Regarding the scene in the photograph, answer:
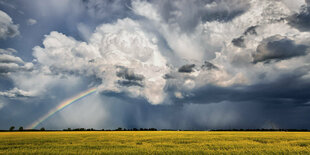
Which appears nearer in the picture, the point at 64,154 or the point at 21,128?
the point at 64,154

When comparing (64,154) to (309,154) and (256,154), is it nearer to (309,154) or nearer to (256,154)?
(256,154)

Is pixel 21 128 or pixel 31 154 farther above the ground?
pixel 31 154

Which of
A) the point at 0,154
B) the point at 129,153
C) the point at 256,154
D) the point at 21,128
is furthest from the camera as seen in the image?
the point at 21,128

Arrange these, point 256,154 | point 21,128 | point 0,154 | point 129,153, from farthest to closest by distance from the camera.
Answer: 1. point 21,128
2. point 0,154
3. point 129,153
4. point 256,154

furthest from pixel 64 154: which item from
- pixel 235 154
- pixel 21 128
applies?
pixel 21 128

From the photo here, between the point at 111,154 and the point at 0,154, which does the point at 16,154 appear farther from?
the point at 111,154

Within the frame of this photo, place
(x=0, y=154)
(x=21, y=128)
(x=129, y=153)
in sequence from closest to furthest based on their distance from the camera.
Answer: (x=129, y=153), (x=0, y=154), (x=21, y=128)

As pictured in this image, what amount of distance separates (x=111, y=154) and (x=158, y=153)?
10.6 ft

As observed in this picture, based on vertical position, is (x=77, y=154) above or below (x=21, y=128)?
above

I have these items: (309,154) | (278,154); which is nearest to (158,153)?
(278,154)

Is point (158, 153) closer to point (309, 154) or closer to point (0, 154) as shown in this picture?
point (309, 154)

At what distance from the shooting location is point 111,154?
12492mm

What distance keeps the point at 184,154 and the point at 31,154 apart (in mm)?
10958

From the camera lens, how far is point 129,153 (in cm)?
1291
